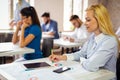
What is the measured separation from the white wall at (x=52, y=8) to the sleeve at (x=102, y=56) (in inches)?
174

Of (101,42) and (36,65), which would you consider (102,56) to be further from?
(36,65)

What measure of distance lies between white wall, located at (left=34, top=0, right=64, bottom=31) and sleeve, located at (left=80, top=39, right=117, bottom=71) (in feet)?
14.5

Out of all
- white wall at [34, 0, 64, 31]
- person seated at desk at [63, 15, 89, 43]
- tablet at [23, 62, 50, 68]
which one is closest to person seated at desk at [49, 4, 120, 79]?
tablet at [23, 62, 50, 68]

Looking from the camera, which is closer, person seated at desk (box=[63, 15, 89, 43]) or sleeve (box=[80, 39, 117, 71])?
sleeve (box=[80, 39, 117, 71])

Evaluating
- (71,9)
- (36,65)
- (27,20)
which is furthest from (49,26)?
(36,65)

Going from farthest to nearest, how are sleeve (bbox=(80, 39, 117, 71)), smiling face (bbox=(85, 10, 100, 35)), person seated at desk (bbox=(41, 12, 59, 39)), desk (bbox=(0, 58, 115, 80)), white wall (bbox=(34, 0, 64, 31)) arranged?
white wall (bbox=(34, 0, 64, 31))
person seated at desk (bbox=(41, 12, 59, 39))
smiling face (bbox=(85, 10, 100, 35))
sleeve (bbox=(80, 39, 117, 71))
desk (bbox=(0, 58, 115, 80))

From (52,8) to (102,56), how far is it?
4.71 metres

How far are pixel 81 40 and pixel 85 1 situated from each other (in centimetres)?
368

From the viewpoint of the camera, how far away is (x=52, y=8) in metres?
6.29

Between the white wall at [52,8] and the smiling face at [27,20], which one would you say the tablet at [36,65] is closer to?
the smiling face at [27,20]

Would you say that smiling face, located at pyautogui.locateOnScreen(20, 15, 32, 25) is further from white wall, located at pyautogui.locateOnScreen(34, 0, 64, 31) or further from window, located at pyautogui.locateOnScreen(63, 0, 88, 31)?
window, located at pyautogui.locateOnScreen(63, 0, 88, 31)

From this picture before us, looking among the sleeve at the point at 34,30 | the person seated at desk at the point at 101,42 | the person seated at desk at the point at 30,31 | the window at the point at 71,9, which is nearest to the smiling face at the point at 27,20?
the person seated at desk at the point at 30,31

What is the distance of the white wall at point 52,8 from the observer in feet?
19.7

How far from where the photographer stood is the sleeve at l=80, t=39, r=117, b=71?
173 cm
